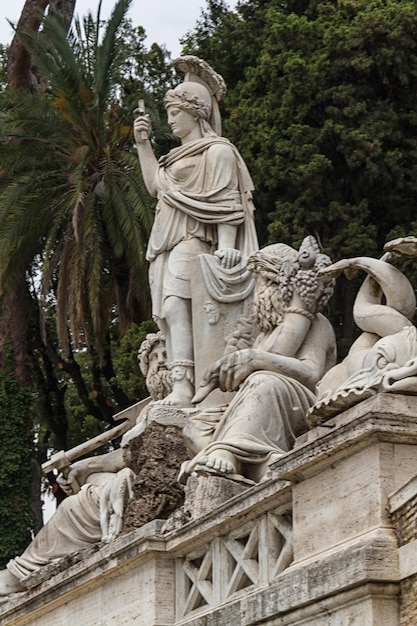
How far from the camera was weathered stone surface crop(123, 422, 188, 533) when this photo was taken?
436 inches

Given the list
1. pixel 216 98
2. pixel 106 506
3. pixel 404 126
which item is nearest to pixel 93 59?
pixel 404 126

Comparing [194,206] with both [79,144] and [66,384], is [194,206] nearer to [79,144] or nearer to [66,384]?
[79,144]

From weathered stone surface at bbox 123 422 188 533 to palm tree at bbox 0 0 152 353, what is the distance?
1026 cm

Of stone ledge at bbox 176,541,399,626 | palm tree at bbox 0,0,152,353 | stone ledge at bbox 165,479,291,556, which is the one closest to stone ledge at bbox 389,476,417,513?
stone ledge at bbox 176,541,399,626

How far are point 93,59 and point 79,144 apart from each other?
1.36 metres

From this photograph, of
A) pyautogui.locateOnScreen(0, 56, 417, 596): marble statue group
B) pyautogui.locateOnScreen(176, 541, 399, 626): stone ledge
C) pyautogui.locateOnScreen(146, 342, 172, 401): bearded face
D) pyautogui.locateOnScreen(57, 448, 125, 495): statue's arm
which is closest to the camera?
pyautogui.locateOnScreen(176, 541, 399, 626): stone ledge

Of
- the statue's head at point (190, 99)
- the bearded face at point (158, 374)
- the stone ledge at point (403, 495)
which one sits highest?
the statue's head at point (190, 99)

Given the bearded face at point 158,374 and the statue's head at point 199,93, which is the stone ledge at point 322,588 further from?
the statue's head at point 199,93

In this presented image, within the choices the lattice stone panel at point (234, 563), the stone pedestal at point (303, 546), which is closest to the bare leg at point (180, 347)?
the stone pedestal at point (303, 546)

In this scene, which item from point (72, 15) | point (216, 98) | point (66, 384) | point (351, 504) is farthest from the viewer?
point (66, 384)

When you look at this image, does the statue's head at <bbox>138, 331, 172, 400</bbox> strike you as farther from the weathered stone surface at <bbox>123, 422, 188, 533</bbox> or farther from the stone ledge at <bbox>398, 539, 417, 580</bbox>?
the stone ledge at <bbox>398, 539, 417, 580</bbox>

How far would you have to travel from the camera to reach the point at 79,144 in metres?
22.8

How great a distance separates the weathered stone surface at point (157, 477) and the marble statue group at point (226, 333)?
247 millimetres

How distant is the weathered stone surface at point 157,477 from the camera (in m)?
11.1
